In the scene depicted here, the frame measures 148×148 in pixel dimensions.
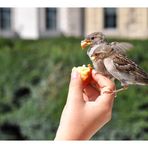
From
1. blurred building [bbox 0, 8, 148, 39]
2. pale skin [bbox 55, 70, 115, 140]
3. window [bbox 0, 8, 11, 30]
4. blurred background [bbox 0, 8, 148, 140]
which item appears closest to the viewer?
pale skin [bbox 55, 70, 115, 140]

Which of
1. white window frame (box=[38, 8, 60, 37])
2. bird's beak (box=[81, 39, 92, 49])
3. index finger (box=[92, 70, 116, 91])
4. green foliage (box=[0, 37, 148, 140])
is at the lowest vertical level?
white window frame (box=[38, 8, 60, 37])

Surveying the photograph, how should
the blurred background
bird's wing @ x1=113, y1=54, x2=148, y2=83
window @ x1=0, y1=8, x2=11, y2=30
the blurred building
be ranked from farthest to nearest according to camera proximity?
window @ x1=0, y1=8, x2=11, y2=30 → the blurred building → the blurred background → bird's wing @ x1=113, y1=54, x2=148, y2=83

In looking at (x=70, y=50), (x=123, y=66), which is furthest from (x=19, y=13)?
(x=123, y=66)

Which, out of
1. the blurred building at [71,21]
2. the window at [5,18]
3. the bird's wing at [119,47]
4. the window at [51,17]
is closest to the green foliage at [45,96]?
the bird's wing at [119,47]

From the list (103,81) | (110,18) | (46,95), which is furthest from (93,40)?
(110,18)

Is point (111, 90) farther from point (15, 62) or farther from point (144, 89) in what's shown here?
point (15, 62)

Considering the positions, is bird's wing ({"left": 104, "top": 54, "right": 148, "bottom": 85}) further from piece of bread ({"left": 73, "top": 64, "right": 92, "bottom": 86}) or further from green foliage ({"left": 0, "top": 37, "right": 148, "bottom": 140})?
green foliage ({"left": 0, "top": 37, "right": 148, "bottom": 140})

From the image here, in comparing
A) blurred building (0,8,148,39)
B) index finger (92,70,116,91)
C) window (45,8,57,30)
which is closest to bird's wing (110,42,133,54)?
index finger (92,70,116,91)
